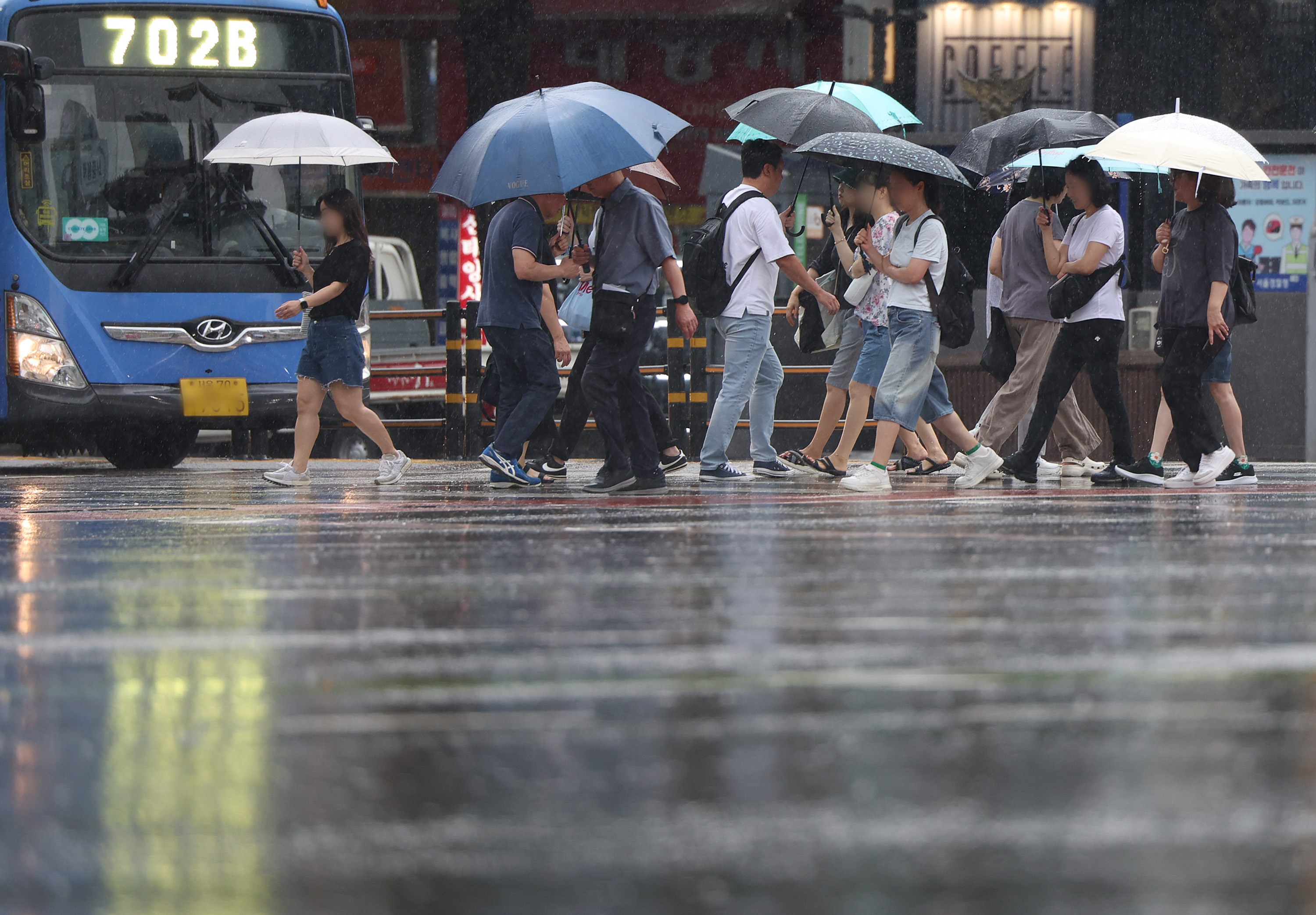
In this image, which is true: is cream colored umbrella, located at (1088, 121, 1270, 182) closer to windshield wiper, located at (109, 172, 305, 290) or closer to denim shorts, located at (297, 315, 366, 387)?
denim shorts, located at (297, 315, 366, 387)

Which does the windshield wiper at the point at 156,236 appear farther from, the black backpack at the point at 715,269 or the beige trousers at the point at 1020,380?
the beige trousers at the point at 1020,380

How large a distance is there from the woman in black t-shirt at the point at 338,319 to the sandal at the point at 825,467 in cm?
253

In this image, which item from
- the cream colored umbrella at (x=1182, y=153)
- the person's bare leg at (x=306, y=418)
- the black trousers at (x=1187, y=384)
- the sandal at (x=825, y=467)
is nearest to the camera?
the cream colored umbrella at (x=1182, y=153)

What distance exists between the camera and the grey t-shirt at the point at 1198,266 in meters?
10.1

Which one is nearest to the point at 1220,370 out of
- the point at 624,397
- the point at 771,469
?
the point at 771,469

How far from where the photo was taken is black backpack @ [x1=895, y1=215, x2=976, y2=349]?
10359 mm

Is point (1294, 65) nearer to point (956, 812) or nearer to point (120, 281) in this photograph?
point (120, 281)

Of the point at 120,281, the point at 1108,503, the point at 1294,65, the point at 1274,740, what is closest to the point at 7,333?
the point at 120,281

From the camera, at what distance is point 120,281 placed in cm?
→ 1335

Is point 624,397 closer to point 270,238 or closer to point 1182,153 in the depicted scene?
point 1182,153

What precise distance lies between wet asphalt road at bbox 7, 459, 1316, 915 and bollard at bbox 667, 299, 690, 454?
8378mm

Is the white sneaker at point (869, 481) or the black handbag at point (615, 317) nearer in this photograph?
the black handbag at point (615, 317)

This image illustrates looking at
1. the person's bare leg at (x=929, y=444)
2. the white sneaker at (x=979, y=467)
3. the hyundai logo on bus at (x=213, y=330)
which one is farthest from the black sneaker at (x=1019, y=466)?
the hyundai logo on bus at (x=213, y=330)

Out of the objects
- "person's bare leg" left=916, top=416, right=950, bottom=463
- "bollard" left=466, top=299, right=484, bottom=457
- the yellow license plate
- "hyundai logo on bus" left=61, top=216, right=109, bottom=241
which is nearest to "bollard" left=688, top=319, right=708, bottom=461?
"bollard" left=466, top=299, right=484, bottom=457
